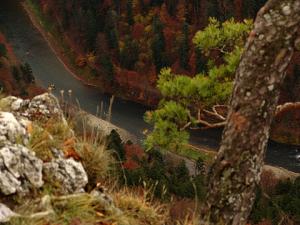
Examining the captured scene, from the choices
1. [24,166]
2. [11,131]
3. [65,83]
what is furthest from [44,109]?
[65,83]

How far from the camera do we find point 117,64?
309 ft

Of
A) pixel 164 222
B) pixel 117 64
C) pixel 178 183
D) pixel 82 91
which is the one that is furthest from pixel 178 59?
pixel 164 222

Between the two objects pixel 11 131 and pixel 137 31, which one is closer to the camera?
pixel 11 131

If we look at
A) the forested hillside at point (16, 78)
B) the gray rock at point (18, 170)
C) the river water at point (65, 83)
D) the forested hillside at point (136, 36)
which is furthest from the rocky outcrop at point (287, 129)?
the gray rock at point (18, 170)

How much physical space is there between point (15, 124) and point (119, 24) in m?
95.5

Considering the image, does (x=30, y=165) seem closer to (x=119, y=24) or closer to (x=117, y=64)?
(x=117, y=64)

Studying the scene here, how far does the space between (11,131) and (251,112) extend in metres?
3.20

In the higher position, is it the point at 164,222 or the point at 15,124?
the point at 15,124

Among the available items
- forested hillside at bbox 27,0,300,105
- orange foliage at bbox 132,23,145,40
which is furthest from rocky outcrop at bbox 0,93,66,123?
orange foliage at bbox 132,23,145,40

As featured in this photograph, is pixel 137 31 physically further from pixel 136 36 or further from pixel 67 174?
pixel 67 174

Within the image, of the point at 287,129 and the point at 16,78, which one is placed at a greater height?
the point at 16,78

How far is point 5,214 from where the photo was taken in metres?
5.48

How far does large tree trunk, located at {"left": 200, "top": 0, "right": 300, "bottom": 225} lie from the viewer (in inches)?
261

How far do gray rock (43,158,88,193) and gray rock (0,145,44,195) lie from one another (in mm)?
227
